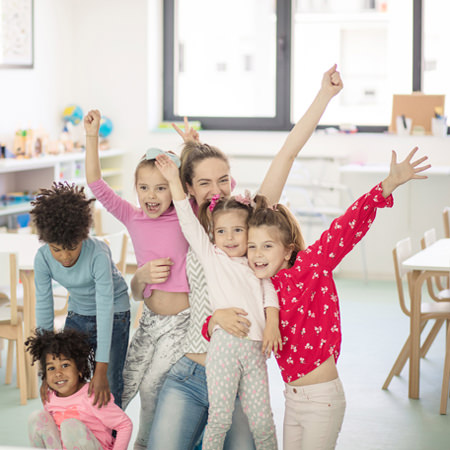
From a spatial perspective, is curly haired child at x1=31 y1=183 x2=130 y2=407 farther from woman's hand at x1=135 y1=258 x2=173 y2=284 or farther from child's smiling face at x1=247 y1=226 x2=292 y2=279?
child's smiling face at x1=247 y1=226 x2=292 y2=279

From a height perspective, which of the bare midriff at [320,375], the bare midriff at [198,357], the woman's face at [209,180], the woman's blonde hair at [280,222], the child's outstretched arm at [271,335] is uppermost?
the woman's face at [209,180]

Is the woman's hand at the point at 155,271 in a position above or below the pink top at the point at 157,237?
below

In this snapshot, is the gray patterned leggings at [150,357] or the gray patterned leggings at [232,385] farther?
the gray patterned leggings at [150,357]

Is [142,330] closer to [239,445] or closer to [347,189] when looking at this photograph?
[239,445]

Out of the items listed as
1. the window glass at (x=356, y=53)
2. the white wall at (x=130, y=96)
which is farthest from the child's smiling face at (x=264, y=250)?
the window glass at (x=356, y=53)

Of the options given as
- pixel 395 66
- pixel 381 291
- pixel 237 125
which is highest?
pixel 395 66

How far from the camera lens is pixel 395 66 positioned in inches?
247

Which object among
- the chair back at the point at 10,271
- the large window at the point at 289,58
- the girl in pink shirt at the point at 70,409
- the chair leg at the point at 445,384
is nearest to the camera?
the girl in pink shirt at the point at 70,409

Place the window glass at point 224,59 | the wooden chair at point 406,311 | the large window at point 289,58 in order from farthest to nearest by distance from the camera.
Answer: the window glass at point 224,59 < the large window at point 289,58 < the wooden chair at point 406,311

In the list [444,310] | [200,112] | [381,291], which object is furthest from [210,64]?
[444,310]

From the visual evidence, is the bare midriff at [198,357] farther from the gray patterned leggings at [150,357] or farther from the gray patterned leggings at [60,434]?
the gray patterned leggings at [60,434]

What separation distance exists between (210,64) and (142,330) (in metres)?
4.92

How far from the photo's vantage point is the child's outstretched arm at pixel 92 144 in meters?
2.13

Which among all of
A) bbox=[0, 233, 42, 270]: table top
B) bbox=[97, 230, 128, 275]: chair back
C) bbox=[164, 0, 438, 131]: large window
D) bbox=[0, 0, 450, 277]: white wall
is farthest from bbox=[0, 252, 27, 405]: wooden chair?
bbox=[164, 0, 438, 131]: large window
